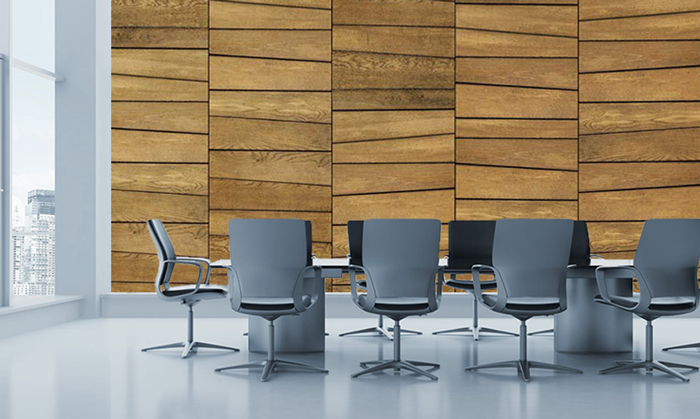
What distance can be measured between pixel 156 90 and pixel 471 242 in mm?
4012

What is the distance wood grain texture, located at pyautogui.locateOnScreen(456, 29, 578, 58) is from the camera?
25.4 ft

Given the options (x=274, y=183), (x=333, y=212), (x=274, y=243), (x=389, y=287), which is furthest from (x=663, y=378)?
(x=274, y=183)

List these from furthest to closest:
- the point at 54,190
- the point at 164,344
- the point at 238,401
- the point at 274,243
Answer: the point at 54,190 < the point at 164,344 < the point at 274,243 < the point at 238,401

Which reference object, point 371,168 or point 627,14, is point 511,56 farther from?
point 371,168

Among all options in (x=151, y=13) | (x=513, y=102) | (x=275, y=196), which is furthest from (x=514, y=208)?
(x=151, y=13)

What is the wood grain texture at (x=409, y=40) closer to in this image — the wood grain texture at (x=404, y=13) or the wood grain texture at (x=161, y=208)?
the wood grain texture at (x=404, y=13)

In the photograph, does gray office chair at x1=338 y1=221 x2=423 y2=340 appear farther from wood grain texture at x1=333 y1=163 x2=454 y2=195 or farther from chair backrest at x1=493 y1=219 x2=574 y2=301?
wood grain texture at x1=333 y1=163 x2=454 y2=195

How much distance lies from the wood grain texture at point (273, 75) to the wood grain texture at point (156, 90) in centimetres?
26

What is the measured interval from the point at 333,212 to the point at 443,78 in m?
1.97

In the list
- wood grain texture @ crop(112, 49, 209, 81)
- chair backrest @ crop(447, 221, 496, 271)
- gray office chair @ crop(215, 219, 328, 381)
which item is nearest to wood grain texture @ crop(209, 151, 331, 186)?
wood grain texture @ crop(112, 49, 209, 81)

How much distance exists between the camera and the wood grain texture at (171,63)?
7.66 metres

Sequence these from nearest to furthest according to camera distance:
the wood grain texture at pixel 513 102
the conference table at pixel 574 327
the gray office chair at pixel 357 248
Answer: the conference table at pixel 574 327
the gray office chair at pixel 357 248
the wood grain texture at pixel 513 102

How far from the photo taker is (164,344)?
555 centimetres

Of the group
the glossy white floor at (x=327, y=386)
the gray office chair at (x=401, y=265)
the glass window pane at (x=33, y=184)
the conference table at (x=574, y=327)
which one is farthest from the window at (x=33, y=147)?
the gray office chair at (x=401, y=265)
